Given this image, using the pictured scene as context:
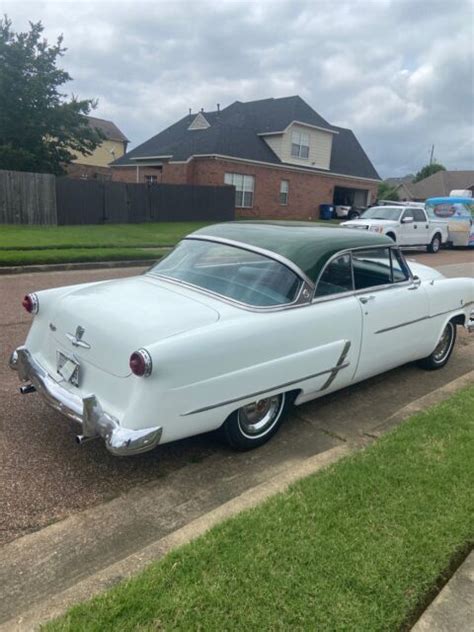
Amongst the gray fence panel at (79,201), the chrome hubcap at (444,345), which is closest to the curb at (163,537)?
the chrome hubcap at (444,345)

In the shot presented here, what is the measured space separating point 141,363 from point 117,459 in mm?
1059

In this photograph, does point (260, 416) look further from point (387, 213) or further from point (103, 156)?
point (103, 156)

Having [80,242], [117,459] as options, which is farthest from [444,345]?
[80,242]

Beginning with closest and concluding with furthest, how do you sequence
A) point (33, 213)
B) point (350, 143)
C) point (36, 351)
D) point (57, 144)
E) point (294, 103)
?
point (36, 351), point (33, 213), point (57, 144), point (294, 103), point (350, 143)

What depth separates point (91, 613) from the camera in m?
2.21

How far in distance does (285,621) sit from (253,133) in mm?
31816

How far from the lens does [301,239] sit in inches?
173

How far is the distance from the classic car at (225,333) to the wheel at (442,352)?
75cm

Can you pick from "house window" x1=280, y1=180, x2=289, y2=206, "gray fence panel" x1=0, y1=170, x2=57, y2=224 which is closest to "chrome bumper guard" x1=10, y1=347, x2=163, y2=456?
"gray fence panel" x1=0, y1=170, x2=57, y2=224

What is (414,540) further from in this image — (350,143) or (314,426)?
(350,143)

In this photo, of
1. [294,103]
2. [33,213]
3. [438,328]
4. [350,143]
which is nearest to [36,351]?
[438,328]

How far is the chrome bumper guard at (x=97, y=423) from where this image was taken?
304 centimetres

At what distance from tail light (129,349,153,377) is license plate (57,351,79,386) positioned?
0.67 meters

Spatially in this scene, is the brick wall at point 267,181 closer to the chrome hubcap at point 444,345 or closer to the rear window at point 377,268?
the chrome hubcap at point 444,345
